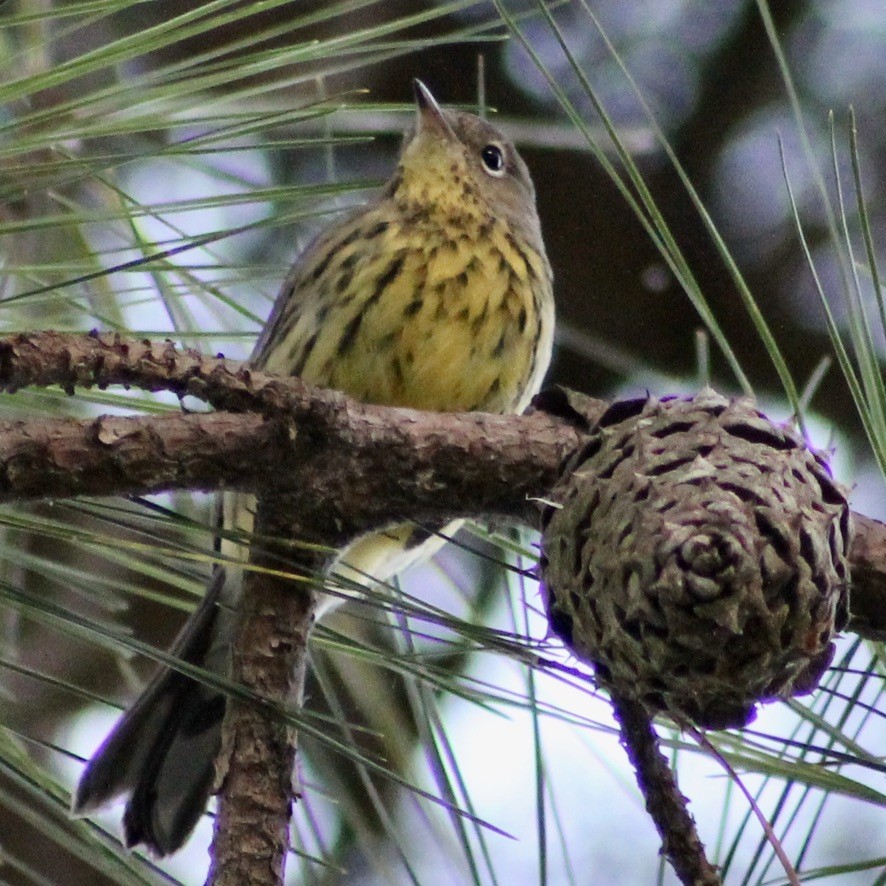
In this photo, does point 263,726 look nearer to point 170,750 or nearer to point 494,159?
point 170,750

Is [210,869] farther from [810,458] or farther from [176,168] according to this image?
[176,168]

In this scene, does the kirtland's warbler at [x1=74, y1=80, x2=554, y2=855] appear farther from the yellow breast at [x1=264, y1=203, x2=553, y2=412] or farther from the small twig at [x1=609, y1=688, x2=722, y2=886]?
the small twig at [x1=609, y1=688, x2=722, y2=886]

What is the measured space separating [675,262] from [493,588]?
1.19m

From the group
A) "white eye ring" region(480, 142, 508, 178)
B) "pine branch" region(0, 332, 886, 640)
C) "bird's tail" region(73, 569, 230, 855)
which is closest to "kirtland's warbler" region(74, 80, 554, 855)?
"bird's tail" region(73, 569, 230, 855)

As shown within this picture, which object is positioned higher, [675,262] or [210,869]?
[675,262]

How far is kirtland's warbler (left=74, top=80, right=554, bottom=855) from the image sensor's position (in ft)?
6.72

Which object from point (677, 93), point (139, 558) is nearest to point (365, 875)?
point (139, 558)

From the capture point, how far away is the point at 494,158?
2.72 metres

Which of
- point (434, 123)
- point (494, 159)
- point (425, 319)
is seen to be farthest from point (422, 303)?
point (494, 159)

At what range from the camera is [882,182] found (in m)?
2.98

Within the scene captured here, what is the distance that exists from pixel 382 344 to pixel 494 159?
70 cm

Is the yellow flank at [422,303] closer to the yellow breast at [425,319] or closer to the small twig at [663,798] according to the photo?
the yellow breast at [425,319]

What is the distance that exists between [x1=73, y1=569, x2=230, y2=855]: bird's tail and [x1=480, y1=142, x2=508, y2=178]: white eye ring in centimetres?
99

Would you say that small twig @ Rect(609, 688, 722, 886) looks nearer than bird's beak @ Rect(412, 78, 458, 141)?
Yes
